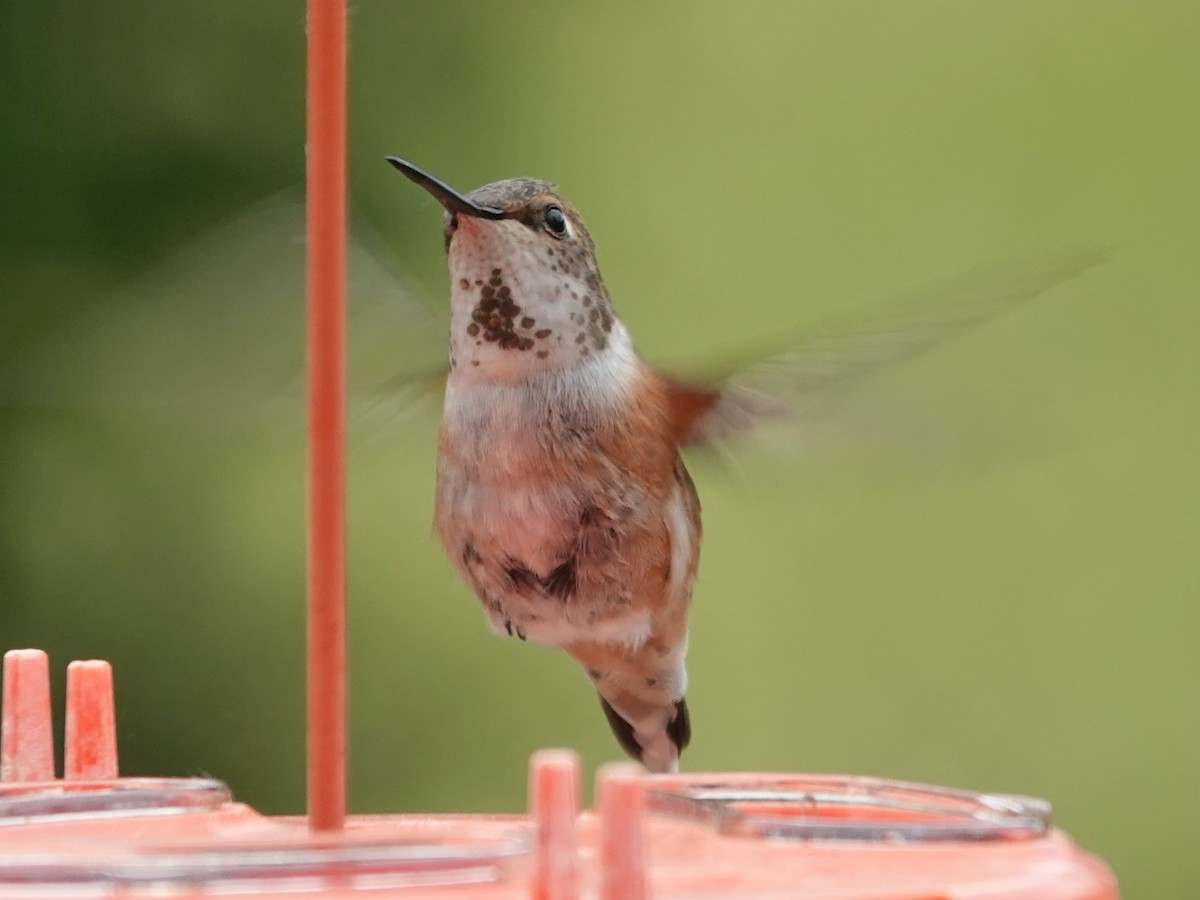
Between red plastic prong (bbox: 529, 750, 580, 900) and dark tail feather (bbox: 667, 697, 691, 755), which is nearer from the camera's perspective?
red plastic prong (bbox: 529, 750, 580, 900)

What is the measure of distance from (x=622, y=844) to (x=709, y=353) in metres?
1.69

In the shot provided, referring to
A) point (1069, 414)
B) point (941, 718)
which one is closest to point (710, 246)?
point (1069, 414)

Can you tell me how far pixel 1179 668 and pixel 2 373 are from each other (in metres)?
1.85

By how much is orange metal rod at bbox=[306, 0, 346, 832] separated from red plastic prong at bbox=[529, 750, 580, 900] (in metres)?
0.27

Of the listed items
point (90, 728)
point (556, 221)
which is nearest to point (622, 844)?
point (90, 728)

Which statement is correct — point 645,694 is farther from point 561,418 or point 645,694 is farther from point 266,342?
point 266,342

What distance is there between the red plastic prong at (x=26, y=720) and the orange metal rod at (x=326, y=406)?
0.20m

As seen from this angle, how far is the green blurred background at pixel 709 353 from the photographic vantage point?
2127 millimetres

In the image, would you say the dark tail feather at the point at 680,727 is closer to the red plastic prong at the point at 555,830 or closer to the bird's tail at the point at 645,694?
the bird's tail at the point at 645,694

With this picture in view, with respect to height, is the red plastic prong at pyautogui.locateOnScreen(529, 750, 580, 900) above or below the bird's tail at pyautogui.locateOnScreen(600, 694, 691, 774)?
above

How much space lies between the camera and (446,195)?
1070 mm

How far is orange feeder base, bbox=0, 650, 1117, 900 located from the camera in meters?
0.50

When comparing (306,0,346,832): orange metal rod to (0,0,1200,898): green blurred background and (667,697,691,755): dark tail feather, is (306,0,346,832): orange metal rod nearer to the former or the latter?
(667,697,691,755): dark tail feather

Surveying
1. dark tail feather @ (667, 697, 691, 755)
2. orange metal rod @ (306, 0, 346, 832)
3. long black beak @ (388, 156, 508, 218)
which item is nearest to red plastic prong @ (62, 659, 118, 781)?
orange metal rod @ (306, 0, 346, 832)
